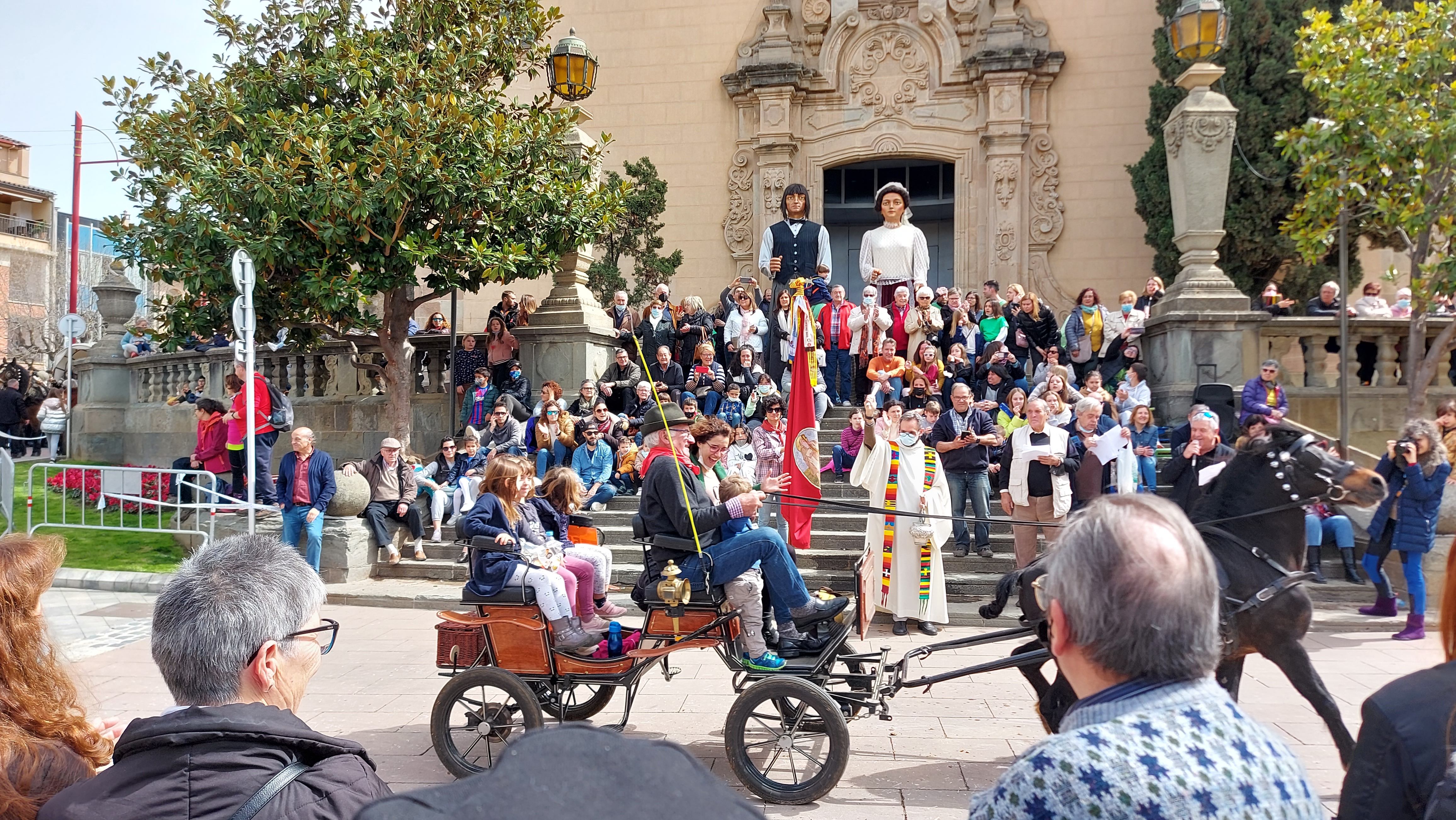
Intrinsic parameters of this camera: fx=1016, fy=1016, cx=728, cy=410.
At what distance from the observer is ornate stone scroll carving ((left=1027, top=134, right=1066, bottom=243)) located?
1981 centimetres

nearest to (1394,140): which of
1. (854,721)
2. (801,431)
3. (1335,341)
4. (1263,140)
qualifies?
(1335,341)

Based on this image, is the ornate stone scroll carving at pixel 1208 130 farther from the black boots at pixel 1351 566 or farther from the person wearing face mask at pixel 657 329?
the person wearing face mask at pixel 657 329

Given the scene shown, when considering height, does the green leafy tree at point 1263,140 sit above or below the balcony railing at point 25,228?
below

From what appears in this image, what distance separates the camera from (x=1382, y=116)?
37.0ft

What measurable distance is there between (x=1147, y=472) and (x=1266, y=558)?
5.76 metres

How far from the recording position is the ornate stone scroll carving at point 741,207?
→ 2095 cm

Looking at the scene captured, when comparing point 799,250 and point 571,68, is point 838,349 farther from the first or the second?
point 571,68

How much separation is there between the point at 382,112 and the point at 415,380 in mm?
4759

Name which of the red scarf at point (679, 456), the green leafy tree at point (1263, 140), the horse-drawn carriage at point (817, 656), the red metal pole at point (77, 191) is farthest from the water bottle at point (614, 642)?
the red metal pole at point (77, 191)

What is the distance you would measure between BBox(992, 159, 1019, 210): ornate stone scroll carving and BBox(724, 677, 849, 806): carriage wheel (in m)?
Result: 16.1

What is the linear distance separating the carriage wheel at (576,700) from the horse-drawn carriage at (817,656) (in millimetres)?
17

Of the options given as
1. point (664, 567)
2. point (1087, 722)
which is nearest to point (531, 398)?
point (664, 567)

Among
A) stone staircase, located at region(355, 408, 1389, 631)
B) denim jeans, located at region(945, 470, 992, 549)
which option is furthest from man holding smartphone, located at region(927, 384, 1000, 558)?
stone staircase, located at region(355, 408, 1389, 631)

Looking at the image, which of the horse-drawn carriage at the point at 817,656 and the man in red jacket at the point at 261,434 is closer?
the horse-drawn carriage at the point at 817,656
